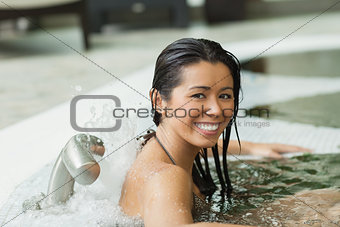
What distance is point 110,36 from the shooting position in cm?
666

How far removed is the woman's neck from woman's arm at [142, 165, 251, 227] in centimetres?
14

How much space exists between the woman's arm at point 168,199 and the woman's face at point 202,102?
5.2 inches

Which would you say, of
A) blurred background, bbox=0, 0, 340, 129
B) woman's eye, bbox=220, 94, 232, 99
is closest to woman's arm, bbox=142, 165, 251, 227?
woman's eye, bbox=220, 94, 232, 99

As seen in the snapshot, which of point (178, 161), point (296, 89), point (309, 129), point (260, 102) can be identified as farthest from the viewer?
point (296, 89)

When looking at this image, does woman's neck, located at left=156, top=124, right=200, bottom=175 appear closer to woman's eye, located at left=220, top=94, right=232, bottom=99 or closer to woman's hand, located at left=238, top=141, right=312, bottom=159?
woman's eye, located at left=220, top=94, right=232, bottom=99

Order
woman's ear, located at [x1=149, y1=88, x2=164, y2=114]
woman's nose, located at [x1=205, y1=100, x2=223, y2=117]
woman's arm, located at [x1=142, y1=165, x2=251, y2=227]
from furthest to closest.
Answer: woman's ear, located at [x1=149, y1=88, x2=164, y2=114] < woman's nose, located at [x1=205, y1=100, x2=223, y2=117] < woman's arm, located at [x1=142, y1=165, x2=251, y2=227]

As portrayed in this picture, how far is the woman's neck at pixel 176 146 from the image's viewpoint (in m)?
1.59

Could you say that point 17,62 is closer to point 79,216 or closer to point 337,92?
point 337,92

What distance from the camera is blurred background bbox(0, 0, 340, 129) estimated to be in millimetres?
3920

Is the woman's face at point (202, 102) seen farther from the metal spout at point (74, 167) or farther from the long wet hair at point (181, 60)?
the metal spout at point (74, 167)

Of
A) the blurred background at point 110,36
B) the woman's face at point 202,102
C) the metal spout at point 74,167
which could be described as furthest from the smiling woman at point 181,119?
the blurred background at point 110,36

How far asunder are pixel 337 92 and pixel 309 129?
93 centimetres

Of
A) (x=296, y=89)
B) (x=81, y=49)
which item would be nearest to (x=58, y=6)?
(x=81, y=49)

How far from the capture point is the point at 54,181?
1767mm
